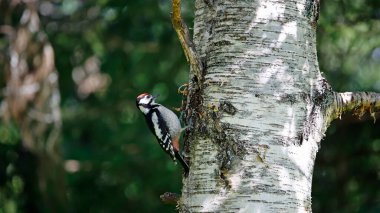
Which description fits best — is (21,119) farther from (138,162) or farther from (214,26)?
(214,26)

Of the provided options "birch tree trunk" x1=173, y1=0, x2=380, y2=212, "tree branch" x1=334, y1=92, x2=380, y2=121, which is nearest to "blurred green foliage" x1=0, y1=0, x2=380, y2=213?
"tree branch" x1=334, y1=92, x2=380, y2=121

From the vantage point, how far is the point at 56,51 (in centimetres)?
936

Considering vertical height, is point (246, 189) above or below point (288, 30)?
below

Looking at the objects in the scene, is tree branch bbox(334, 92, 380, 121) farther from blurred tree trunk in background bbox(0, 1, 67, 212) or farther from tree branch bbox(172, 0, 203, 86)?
blurred tree trunk in background bbox(0, 1, 67, 212)

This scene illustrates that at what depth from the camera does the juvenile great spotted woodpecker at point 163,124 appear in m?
5.23

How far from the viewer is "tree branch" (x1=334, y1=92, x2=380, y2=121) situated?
3.58 metres

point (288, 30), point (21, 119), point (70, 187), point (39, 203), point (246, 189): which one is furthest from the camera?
point (70, 187)

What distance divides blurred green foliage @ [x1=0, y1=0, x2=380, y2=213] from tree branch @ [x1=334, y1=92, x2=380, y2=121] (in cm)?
411

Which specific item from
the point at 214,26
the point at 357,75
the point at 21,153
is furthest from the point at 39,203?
the point at 214,26

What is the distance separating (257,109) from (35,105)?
5.51 metres

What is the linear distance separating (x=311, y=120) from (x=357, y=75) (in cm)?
523

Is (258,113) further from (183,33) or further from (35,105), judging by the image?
(35,105)

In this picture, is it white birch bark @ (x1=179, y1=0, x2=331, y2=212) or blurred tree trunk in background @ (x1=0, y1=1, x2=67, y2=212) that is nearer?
white birch bark @ (x1=179, y1=0, x2=331, y2=212)

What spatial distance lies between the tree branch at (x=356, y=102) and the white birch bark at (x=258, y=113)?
12 centimetres
